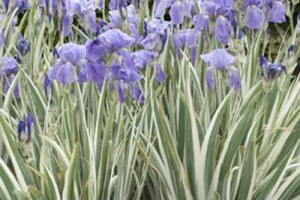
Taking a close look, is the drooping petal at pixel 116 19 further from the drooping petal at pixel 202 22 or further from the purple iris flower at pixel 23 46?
the purple iris flower at pixel 23 46

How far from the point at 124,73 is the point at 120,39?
0.11 m

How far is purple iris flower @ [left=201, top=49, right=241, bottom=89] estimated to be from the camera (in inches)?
73.2

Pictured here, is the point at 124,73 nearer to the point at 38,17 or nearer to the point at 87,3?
the point at 87,3

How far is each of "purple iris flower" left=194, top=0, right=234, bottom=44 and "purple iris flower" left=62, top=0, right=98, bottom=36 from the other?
0.38 meters

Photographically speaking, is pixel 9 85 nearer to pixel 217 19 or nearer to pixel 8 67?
pixel 8 67

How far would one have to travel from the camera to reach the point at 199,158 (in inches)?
71.4

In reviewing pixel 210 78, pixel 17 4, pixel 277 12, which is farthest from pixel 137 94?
pixel 17 4

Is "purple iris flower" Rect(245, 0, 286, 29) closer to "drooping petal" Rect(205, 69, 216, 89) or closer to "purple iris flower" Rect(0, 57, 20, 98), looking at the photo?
"drooping petal" Rect(205, 69, 216, 89)

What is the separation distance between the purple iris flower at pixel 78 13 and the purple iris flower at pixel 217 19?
378mm

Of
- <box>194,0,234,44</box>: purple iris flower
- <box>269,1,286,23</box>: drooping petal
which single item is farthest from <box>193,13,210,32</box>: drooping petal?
<box>269,1,286,23</box>: drooping petal

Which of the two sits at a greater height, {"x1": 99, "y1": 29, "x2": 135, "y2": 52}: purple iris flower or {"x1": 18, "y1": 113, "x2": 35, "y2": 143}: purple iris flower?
{"x1": 99, "y1": 29, "x2": 135, "y2": 52}: purple iris flower

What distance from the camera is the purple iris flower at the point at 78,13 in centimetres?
209

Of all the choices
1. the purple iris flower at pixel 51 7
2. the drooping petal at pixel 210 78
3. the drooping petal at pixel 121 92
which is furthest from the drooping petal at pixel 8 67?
the drooping petal at pixel 210 78

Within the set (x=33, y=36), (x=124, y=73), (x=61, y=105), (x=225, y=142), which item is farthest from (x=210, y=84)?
(x=33, y=36)
